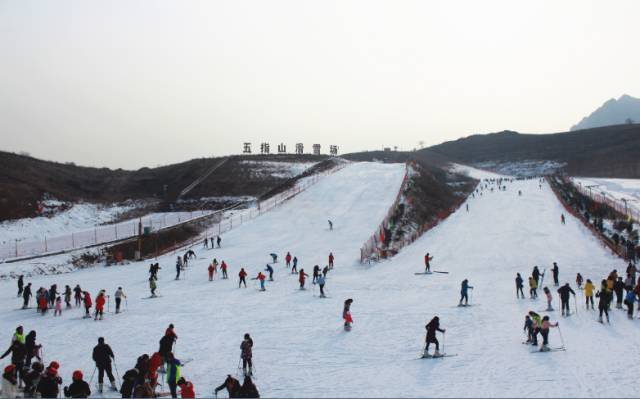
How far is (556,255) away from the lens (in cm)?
3878

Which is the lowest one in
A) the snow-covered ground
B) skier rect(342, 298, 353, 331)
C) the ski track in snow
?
the ski track in snow

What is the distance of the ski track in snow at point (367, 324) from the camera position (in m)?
15.0

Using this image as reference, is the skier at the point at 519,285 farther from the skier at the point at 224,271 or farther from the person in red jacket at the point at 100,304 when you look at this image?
the person in red jacket at the point at 100,304

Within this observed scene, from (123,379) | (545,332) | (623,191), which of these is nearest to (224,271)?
(123,379)

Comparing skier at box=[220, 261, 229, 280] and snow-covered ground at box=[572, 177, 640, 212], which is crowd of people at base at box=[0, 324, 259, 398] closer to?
skier at box=[220, 261, 229, 280]

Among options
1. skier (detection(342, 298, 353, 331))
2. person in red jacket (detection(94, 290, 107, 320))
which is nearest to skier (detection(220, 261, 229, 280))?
person in red jacket (detection(94, 290, 107, 320))

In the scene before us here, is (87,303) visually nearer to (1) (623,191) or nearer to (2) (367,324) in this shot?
(2) (367,324)

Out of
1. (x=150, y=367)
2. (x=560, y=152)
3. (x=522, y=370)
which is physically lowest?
(x=522, y=370)

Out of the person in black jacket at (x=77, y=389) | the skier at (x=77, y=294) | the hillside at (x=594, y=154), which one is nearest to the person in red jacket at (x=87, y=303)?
the skier at (x=77, y=294)

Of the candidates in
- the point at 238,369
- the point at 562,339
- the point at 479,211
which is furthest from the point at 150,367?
the point at 479,211

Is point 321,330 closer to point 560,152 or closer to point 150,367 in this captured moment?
point 150,367

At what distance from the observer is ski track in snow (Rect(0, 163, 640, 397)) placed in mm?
14977

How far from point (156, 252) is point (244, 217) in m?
14.5

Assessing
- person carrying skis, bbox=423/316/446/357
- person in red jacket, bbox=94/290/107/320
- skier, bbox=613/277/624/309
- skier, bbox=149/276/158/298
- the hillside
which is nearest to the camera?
person carrying skis, bbox=423/316/446/357
